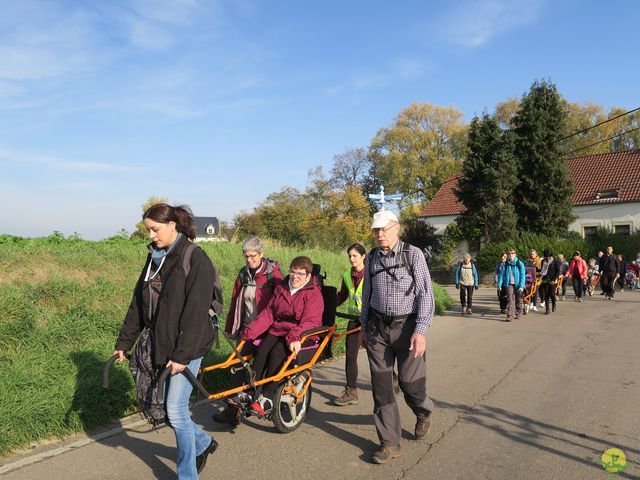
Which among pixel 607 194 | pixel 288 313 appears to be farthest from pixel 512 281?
pixel 607 194

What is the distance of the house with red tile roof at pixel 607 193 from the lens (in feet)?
120

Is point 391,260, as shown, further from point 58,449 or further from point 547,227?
point 547,227

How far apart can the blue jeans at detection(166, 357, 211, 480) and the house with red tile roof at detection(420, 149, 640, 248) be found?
35.0 metres

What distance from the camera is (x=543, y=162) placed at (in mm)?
33750

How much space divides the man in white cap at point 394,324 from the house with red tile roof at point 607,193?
1325 inches

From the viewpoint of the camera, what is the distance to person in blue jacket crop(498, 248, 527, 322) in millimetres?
13750

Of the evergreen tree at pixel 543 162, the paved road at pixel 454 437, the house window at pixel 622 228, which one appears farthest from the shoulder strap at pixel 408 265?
the house window at pixel 622 228

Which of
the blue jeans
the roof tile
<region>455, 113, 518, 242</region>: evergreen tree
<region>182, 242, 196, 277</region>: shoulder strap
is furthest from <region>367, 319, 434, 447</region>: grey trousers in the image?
the roof tile

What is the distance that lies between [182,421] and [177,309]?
783 mm

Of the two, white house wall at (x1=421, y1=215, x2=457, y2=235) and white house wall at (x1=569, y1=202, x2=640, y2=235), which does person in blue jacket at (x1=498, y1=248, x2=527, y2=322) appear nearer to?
white house wall at (x1=569, y1=202, x2=640, y2=235)

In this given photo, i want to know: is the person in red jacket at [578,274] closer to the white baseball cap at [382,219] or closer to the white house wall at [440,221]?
the white baseball cap at [382,219]

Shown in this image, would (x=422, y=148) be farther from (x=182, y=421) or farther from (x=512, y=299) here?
(x=182, y=421)

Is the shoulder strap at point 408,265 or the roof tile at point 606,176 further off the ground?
the roof tile at point 606,176

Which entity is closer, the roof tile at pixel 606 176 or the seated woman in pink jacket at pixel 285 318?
the seated woman in pink jacket at pixel 285 318
